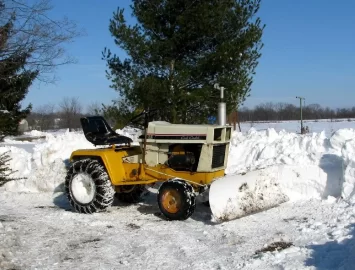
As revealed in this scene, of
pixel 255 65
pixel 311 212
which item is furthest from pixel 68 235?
pixel 255 65

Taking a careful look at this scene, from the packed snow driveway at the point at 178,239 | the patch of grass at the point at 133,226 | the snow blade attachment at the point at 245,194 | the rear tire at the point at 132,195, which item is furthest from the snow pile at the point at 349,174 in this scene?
the rear tire at the point at 132,195

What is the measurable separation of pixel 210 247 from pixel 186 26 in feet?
24.4

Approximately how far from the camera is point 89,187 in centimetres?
776

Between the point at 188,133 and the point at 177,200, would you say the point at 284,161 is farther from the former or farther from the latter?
the point at 177,200

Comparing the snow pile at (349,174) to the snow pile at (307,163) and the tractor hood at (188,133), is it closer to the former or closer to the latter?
the snow pile at (307,163)

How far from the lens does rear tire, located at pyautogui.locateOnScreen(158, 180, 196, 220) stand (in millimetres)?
6707

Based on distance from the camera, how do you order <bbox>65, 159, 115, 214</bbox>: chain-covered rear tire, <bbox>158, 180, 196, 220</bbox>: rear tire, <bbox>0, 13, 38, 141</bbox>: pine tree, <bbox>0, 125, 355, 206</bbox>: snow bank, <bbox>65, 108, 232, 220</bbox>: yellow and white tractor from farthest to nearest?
1. <bbox>0, 125, 355, 206</bbox>: snow bank
2. <bbox>65, 159, 115, 214</bbox>: chain-covered rear tire
3. <bbox>65, 108, 232, 220</bbox>: yellow and white tractor
4. <bbox>158, 180, 196, 220</bbox>: rear tire
5. <bbox>0, 13, 38, 141</bbox>: pine tree

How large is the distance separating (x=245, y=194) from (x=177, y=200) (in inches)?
40.3

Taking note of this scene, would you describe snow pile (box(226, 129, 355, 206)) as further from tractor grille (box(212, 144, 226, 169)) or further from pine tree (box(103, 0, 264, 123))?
pine tree (box(103, 0, 264, 123))

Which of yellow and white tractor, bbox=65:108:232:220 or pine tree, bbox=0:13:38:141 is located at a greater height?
pine tree, bbox=0:13:38:141

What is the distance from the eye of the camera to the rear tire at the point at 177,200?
671 centimetres

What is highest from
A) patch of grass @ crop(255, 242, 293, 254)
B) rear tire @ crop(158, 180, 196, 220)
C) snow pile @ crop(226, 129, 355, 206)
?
snow pile @ crop(226, 129, 355, 206)

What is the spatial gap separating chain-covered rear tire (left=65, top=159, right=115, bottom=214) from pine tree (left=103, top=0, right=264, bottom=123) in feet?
13.2

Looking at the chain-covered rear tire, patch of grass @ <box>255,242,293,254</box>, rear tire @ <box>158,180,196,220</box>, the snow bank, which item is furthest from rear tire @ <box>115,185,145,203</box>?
patch of grass @ <box>255,242,293,254</box>
